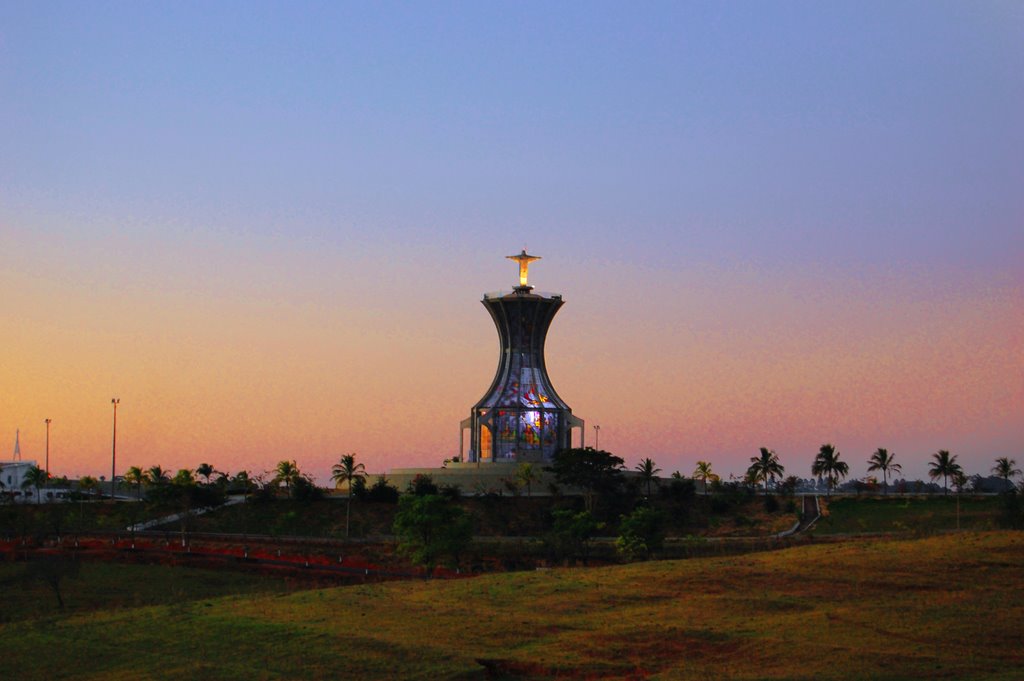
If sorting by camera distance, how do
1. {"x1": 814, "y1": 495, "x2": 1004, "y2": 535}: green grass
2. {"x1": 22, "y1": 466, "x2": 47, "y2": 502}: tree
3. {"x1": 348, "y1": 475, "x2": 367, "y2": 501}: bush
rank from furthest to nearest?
1. {"x1": 22, "y1": 466, "x2": 47, "y2": 502}: tree
2. {"x1": 348, "y1": 475, "x2": 367, "y2": 501}: bush
3. {"x1": 814, "y1": 495, "x2": 1004, "y2": 535}: green grass

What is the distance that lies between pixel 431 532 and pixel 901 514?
49652mm

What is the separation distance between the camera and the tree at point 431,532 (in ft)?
212

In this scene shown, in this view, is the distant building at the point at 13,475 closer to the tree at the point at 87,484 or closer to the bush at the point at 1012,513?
the tree at the point at 87,484

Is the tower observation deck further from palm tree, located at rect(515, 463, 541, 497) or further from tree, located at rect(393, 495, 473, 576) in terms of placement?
tree, located at rect(393, 495, 473, 576)

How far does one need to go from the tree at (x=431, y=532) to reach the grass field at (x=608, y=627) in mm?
14097

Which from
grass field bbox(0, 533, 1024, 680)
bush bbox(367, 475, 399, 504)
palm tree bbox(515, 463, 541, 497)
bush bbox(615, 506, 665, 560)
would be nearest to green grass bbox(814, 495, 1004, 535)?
bush bbox(615, 506, 665, 560)

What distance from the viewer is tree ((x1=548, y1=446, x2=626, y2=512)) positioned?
10800cm

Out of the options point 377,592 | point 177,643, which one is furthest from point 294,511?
point 177,643

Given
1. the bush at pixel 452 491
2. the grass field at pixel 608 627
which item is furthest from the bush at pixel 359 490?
the grass field at pixel 608 627

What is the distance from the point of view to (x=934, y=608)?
126 feet

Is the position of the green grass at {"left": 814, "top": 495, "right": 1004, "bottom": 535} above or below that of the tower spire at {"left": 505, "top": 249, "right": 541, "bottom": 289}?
below

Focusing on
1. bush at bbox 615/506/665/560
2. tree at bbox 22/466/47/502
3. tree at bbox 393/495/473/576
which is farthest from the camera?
tree at bbox 22/466/47/502

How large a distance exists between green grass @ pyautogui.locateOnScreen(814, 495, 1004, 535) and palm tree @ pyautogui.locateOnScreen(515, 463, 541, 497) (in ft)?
81.2

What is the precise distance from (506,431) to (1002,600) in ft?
295
